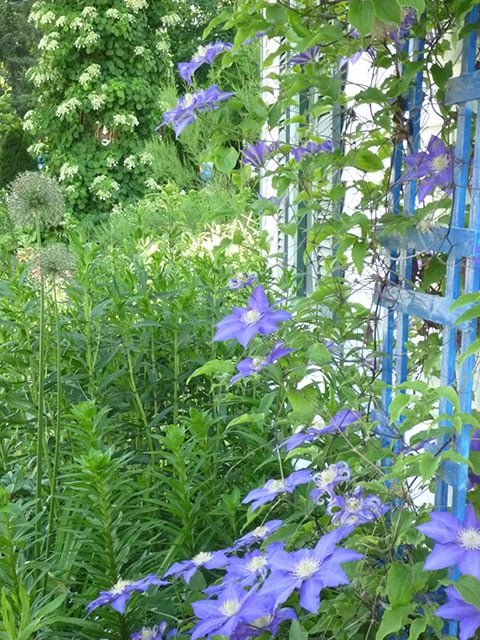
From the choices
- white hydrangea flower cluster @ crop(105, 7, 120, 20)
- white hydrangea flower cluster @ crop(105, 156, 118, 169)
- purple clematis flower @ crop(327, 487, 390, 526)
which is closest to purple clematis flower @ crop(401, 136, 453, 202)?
purple clematis flower @ crop(327, 487, 390, 526)

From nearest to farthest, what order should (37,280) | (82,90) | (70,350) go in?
(37,280) < (70,350) < (82,90)

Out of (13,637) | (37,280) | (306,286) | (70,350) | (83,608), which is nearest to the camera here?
(13,637)

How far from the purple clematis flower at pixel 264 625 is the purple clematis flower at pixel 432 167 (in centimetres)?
70

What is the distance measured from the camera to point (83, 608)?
4.65 feet

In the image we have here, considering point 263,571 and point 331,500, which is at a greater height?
point 331,500

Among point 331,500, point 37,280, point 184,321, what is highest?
point 37,280

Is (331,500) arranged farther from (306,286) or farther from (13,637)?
(306,286)

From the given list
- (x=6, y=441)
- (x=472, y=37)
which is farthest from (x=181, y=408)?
(x=472, y=37)

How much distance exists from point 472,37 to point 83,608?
1.23 meters

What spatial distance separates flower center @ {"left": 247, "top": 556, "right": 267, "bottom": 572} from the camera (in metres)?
1.10

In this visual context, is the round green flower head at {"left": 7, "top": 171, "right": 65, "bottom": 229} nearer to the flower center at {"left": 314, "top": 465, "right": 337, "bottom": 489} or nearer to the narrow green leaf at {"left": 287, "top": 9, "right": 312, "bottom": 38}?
the narrow green leaf at {"left": 287, "top": 9, "right": 312, "bottom": 38}

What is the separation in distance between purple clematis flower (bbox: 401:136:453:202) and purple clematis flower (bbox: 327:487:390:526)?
515mm

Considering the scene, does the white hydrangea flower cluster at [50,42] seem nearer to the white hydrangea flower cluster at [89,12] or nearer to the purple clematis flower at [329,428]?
the white hydrangea flower cluster at [89,12]

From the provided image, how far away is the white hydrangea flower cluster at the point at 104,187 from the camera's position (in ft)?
37.1
